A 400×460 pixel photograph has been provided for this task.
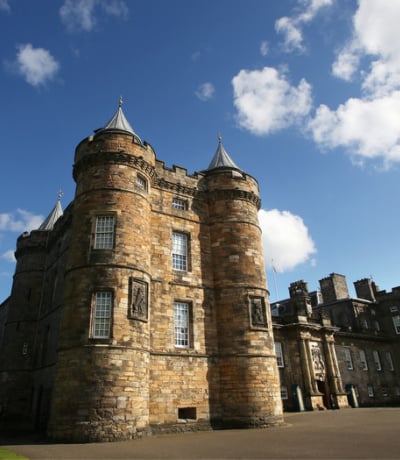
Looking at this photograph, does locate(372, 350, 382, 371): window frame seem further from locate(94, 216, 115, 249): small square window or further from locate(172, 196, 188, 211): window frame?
locate(94, 216, 115, 249): small square window

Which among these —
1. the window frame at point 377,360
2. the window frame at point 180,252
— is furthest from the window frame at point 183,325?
the window frame at point 377,360

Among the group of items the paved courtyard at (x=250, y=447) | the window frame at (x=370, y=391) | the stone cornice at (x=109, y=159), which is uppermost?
the stone cornice at (x=109, y=159)

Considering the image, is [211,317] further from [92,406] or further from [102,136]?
[102,136]

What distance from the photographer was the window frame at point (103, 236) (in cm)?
1806

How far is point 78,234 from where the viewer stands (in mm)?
18453

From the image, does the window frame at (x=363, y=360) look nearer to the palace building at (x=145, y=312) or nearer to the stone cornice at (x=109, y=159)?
the palace building at (x=145, y=312)

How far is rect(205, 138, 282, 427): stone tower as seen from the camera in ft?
63.1

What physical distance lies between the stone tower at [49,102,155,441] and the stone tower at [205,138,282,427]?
15.9ft

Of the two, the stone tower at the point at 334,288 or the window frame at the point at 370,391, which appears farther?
the stone tower at the point at 334,288


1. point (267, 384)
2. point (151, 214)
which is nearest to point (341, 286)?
point (267, 384)

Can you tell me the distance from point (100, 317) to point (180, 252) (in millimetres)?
6630

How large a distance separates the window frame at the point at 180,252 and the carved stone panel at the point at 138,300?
10.9 feet

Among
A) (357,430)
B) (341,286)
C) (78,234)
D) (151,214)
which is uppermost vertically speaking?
(341,286)

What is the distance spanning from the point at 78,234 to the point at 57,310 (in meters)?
6.50
